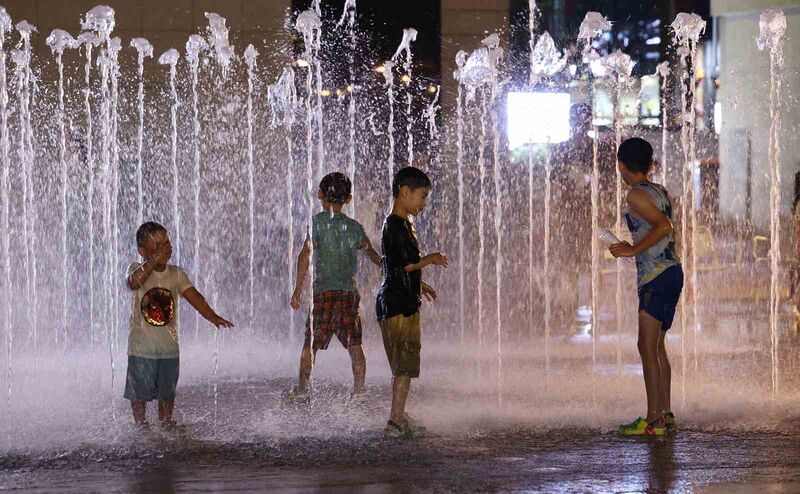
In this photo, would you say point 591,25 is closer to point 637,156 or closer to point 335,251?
point 335,251

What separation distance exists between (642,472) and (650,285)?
1.08m

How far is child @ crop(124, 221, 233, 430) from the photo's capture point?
17.9ft

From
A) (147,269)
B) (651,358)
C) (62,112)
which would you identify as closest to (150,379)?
(147,269)

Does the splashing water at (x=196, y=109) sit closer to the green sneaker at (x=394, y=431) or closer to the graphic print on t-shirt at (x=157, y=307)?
the graphic print on t-shirt at (x=157, y=307)

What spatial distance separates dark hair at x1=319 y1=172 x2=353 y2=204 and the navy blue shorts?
181 centimetres

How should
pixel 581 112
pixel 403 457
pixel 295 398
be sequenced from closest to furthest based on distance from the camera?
pixel 403 457, pixel 295 398, pixel 581 112

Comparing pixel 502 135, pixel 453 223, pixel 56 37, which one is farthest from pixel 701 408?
pixel 502 135

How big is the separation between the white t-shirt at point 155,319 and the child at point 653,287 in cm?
218

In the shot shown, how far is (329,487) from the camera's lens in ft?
14.4

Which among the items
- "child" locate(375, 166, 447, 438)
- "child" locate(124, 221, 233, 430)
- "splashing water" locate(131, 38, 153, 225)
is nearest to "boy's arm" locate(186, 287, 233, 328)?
"child" locate(124, 221, 233, 430)

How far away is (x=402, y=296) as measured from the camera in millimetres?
5422

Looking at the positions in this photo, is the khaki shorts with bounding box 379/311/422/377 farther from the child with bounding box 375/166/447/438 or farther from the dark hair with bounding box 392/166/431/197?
the dark hair with bounding box 392/166/431/197

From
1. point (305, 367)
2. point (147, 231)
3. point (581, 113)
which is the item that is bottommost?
point (305, 367)

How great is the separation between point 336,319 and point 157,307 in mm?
1219
